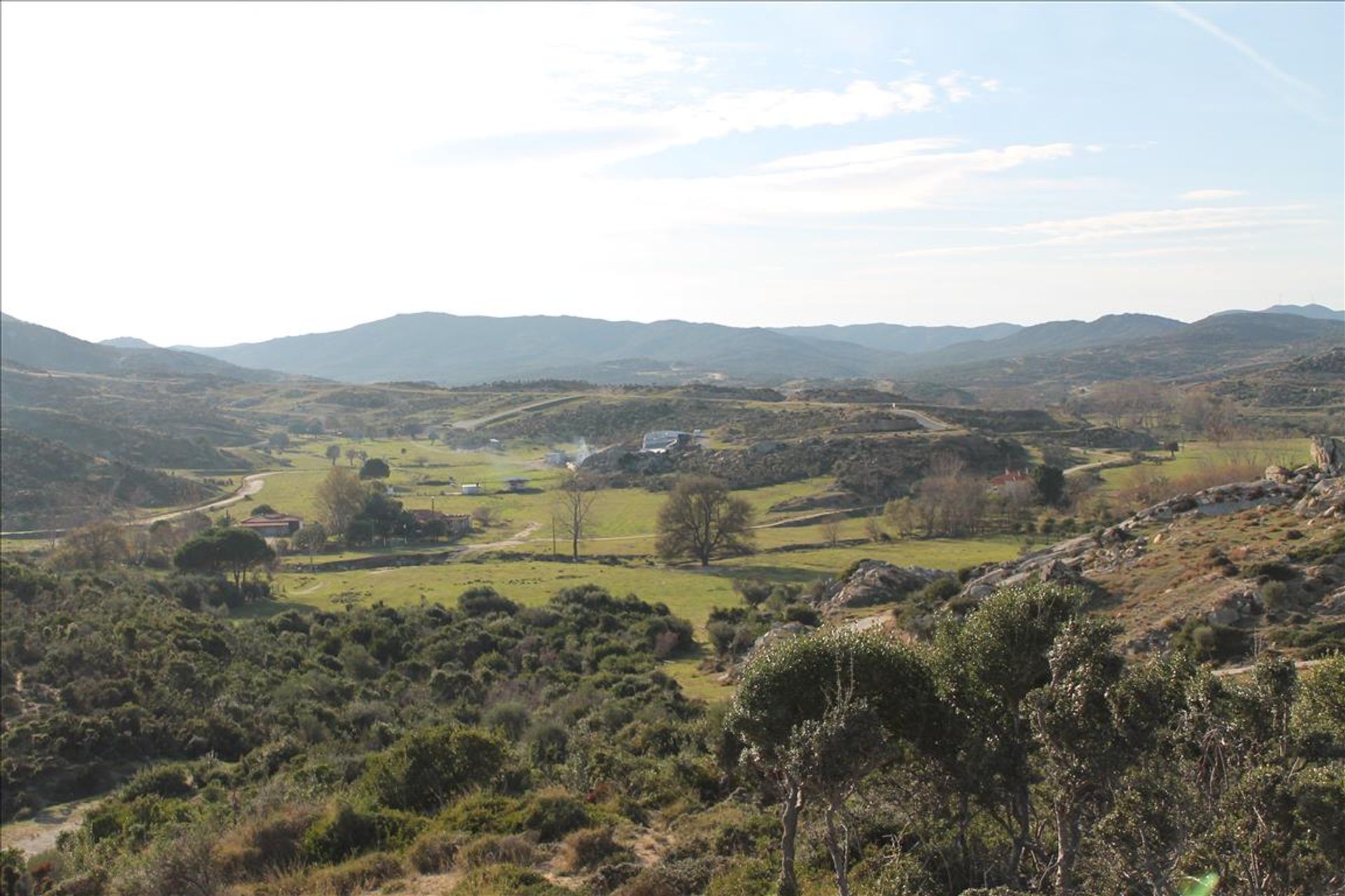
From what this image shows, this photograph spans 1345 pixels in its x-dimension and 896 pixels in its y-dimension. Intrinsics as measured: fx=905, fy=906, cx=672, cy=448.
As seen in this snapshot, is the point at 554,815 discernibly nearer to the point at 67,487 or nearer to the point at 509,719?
the point at 509,719

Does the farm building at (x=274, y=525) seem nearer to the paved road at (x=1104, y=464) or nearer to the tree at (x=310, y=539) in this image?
the tree at (x=310, y=539)

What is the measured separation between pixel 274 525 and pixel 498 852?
5855cm

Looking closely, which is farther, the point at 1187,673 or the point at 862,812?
the point at 862,812

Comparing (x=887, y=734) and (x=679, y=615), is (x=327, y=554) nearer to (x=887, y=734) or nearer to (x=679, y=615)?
(x=679, y=615)

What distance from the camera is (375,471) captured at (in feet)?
300

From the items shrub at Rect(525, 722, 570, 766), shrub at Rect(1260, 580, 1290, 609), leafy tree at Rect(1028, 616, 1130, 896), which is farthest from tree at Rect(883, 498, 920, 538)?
leafy tree at Rect(1028, 616, 1130, 896)

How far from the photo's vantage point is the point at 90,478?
264 ft

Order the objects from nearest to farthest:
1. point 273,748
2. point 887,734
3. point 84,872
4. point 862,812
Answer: point 887,734 → point 862,812 → point 84,872 → point 273,748

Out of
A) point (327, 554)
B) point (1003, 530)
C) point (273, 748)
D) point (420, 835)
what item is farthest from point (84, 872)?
point (1003, 530)

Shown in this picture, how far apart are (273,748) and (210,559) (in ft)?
107

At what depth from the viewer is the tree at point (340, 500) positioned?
66250 mm

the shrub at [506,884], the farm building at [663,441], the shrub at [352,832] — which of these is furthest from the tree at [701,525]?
the shrub at [506,884]

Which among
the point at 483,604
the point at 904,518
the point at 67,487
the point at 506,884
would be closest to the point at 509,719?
the point at 506,884

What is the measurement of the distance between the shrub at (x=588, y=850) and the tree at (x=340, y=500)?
56771 mm
